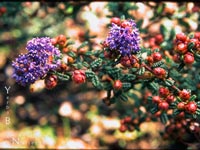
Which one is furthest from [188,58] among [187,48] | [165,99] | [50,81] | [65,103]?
[65,103]

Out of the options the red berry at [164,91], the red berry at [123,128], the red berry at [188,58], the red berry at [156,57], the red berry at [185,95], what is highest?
the red berry at [156,57]

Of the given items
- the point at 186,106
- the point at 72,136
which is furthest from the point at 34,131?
the point at 186,106

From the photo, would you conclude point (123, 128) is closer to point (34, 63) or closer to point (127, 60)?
point (127, 60)

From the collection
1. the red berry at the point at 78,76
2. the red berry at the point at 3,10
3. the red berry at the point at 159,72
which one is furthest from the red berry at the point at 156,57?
the red berry at the point at 3,10

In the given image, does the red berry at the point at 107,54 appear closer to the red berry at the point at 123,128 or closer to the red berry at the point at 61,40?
the red berry at the point at 61,40

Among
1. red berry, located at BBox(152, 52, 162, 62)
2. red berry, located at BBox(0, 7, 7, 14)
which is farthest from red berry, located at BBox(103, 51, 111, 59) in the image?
red berry, located at BBox(0, 7, 7, 14)
